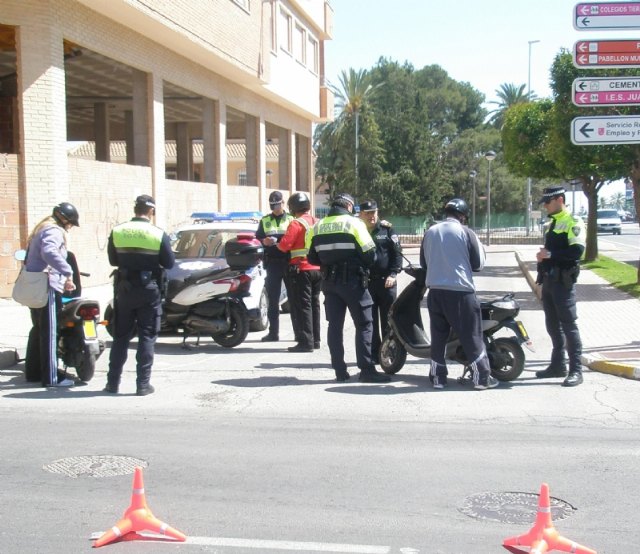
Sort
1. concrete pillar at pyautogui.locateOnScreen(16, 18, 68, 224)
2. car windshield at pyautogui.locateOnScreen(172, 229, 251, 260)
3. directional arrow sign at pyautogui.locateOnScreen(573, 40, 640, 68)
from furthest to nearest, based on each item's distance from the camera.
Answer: concrete pillar at pyautogui.locateOnScreen(16, 18, 68, 224)
car windshield at pyautogui.locateOnScreen(172, 229, 251, 260)
directional arrow sign at pyautogui.locateOnScreen(573, 40, 640, 68)

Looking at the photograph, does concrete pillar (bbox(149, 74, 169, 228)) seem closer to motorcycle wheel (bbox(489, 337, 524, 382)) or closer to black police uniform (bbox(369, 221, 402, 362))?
black police uniform (bbox(369, 221, 402, 362))

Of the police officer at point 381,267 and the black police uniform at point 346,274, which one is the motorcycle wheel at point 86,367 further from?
the police officer at point 381,267

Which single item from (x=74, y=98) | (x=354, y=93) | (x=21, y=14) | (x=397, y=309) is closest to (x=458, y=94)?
(x=354, y=93)

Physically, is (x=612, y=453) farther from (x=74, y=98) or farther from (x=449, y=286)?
(x=74, y=98)

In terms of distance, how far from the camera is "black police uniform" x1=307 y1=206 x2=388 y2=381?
28.1 feet

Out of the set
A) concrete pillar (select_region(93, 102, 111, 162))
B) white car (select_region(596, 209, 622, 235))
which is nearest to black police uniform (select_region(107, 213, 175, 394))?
concrete pillar (select_region(93, 102, 111, 162))

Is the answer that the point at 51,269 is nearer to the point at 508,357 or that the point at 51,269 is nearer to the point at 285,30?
the point at 508,357

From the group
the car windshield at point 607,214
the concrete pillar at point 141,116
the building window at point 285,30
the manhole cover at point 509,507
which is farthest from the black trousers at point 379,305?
the car windshield at point 607,214

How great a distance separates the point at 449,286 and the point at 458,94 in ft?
257

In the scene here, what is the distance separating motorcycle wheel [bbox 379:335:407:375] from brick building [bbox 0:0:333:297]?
9.21 meters

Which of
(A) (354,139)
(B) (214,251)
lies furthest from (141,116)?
(A) (354,139)

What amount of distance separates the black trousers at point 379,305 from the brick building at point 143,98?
29.3 ft

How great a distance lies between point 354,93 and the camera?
60250 millimetres

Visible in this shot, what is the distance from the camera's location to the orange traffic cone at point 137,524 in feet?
14.7
